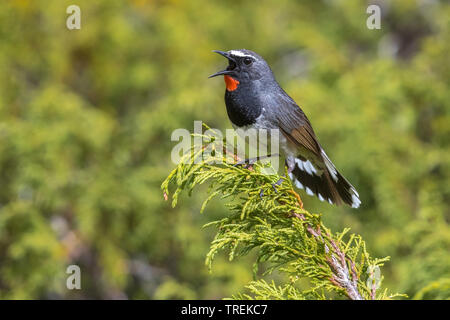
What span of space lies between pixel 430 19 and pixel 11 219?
183 inches

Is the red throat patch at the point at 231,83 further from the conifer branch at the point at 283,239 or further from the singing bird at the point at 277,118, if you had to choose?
the conifer branch at the point at 283,239

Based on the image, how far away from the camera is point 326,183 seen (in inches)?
127

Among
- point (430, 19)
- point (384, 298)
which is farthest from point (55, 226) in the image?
point (430, 19)

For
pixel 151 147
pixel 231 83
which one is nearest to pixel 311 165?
pixel 231 83

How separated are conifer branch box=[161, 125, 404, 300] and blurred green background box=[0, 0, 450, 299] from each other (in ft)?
4.10

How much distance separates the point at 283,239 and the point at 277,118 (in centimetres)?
118

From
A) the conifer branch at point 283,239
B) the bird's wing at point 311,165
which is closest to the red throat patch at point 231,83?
the bird's wing at point 311,165

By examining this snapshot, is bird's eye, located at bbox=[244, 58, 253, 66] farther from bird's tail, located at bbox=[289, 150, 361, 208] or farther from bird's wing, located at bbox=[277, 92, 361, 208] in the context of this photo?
bird's tail, located at bbox=[289, 150, 361, 208]

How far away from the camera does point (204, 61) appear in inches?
222

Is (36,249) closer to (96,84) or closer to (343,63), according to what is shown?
(96,84)

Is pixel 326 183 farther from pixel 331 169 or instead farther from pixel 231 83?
pixel 231 83

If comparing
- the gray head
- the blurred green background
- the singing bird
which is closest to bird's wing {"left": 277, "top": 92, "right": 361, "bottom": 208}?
the singing bird

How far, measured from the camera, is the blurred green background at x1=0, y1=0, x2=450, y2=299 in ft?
13.0

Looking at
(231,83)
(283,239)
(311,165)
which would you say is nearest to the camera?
(283,239)
